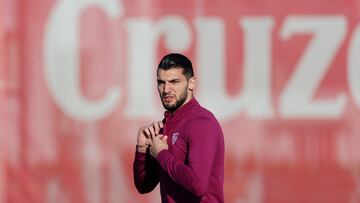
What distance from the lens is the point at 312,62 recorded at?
16.9 feet

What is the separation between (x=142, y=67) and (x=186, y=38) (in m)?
0.34

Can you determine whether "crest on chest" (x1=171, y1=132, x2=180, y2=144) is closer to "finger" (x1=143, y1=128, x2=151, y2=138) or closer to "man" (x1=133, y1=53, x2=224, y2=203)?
"man" (x1=133, y1=53, x2=224, y2=203)

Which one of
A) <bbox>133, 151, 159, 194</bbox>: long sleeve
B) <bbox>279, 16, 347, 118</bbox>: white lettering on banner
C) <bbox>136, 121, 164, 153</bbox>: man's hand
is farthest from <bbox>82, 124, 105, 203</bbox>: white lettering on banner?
<bbox>136, 121, 164, 153</bbox>: man's hand

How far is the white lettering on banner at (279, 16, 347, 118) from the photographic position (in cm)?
513

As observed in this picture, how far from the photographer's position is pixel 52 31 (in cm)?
527

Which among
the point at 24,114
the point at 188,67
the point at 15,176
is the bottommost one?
the point at 15,176

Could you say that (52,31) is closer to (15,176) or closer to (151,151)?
(15,176)

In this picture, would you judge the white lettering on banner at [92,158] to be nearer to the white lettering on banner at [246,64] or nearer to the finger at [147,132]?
the white lettering on banner at [246,64]

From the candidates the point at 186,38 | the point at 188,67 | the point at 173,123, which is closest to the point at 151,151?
the point at 173,123

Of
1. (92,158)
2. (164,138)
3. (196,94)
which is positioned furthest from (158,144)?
(92,158)

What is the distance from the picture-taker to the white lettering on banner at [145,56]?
5.19m

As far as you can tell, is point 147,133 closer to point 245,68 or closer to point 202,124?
point 202,124

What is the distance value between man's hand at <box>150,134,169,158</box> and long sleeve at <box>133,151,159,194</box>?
0.18m

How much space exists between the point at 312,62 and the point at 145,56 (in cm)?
106
